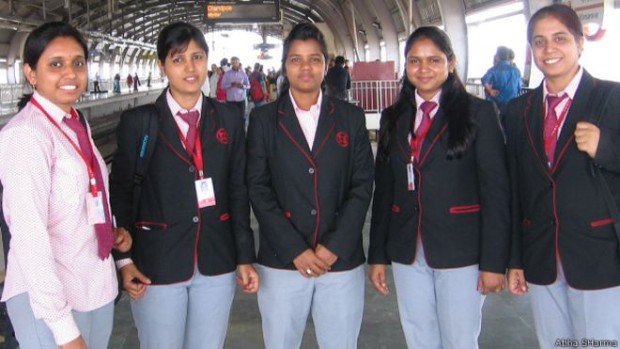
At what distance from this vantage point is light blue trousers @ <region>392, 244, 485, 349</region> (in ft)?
8.71

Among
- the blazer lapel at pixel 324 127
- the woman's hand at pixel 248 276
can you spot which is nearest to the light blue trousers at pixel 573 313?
the blazer lapel at pixel 324 127

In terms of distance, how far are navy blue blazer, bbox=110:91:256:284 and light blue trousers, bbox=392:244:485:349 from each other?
89cm

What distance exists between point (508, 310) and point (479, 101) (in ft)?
7.50

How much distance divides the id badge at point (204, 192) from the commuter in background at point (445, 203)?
2.91 ft

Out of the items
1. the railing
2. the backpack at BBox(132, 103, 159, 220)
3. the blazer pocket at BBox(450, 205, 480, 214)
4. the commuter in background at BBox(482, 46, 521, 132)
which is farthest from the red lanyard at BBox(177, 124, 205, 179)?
the railing

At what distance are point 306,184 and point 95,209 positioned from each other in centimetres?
95

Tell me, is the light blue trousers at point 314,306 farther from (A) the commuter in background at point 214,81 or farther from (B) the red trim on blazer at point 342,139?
(A) the commuter in background at point 214,81

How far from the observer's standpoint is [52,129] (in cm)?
207

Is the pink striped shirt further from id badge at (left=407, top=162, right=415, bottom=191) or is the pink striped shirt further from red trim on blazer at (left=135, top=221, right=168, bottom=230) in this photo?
id badge at (left=407, top=162, right=415, bottom=191)

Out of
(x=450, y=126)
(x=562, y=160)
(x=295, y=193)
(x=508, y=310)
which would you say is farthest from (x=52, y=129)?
(x=508, y=310)

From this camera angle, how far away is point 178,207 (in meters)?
2.58

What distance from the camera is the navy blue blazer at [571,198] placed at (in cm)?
234

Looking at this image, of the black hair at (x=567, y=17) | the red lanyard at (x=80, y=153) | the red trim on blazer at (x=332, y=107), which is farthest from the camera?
the red trim on blazer at (x=332, y=107)

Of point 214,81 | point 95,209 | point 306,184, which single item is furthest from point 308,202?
point 214,81
